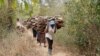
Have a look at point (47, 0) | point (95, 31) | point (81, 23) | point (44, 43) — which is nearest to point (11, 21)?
point (44, 43)

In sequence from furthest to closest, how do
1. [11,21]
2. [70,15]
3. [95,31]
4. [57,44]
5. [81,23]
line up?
[57,44], [11,21], [70,15], [81,23], [95,31]

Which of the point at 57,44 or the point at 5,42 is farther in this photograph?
the point at 57,44

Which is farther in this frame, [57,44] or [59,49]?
[57,44]

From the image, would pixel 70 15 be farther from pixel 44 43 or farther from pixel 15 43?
pixel 44 43

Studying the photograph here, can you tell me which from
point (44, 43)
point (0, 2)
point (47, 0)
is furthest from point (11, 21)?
point (47, 0)

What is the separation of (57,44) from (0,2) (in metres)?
12.0

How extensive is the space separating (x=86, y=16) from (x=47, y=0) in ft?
63.9

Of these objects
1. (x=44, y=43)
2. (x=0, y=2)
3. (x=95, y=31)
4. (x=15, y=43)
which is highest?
(x=0, y=2)

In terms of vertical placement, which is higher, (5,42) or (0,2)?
(0,2)

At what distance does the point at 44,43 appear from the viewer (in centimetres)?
1407

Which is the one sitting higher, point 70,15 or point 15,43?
point 70,15

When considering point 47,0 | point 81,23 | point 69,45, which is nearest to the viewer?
point 81,23

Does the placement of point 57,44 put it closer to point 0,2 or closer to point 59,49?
point 59,49

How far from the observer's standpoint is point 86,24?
8.78 metres
